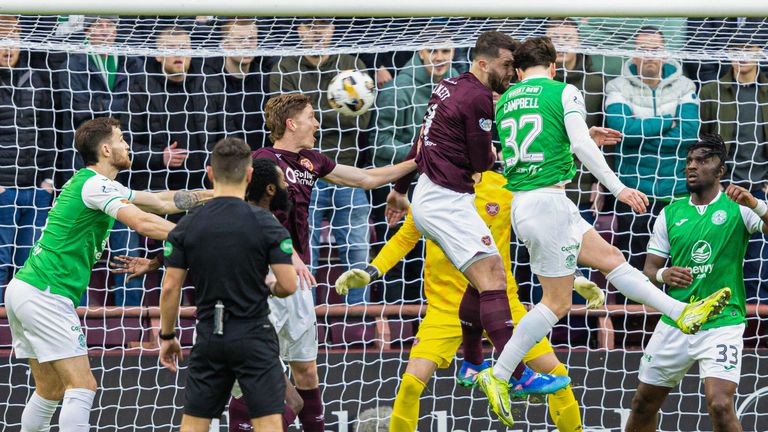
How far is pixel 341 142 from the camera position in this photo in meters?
9.81

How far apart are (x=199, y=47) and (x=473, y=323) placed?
3.20 m

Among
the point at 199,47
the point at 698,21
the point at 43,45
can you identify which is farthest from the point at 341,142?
the point at 698,21

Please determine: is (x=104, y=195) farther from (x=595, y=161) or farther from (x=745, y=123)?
(x=745, y=123)

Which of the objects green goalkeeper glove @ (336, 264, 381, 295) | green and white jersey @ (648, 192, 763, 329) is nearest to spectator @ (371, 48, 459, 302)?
green goalkeeper glove @ (336, 264, 381, 295)

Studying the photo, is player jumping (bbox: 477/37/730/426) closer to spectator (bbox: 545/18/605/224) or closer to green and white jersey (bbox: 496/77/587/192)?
green and white jersey (bbox: 496/77/587/192)

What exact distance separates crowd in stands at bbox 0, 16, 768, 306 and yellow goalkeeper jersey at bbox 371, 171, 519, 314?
135cm

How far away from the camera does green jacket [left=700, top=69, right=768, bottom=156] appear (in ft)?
31.9

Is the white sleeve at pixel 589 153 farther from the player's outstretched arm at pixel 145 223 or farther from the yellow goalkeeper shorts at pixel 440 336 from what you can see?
the player's outstretched arm at pixel 145 223

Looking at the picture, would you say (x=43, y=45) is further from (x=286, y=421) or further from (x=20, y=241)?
(x=286, y=421)

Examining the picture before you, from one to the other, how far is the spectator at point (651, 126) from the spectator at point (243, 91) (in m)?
2.76

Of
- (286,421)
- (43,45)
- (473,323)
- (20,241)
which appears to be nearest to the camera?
(286,421)

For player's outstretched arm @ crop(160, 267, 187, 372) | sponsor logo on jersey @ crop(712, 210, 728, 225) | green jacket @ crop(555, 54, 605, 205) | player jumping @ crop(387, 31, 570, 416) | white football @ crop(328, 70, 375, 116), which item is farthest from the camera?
green jacket @ crop(555, 54, 605, 205)

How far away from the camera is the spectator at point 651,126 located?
965 cm

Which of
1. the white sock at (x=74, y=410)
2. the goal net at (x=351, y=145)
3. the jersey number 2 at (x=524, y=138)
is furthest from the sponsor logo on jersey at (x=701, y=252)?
the white sock at (x=74, y=410)
